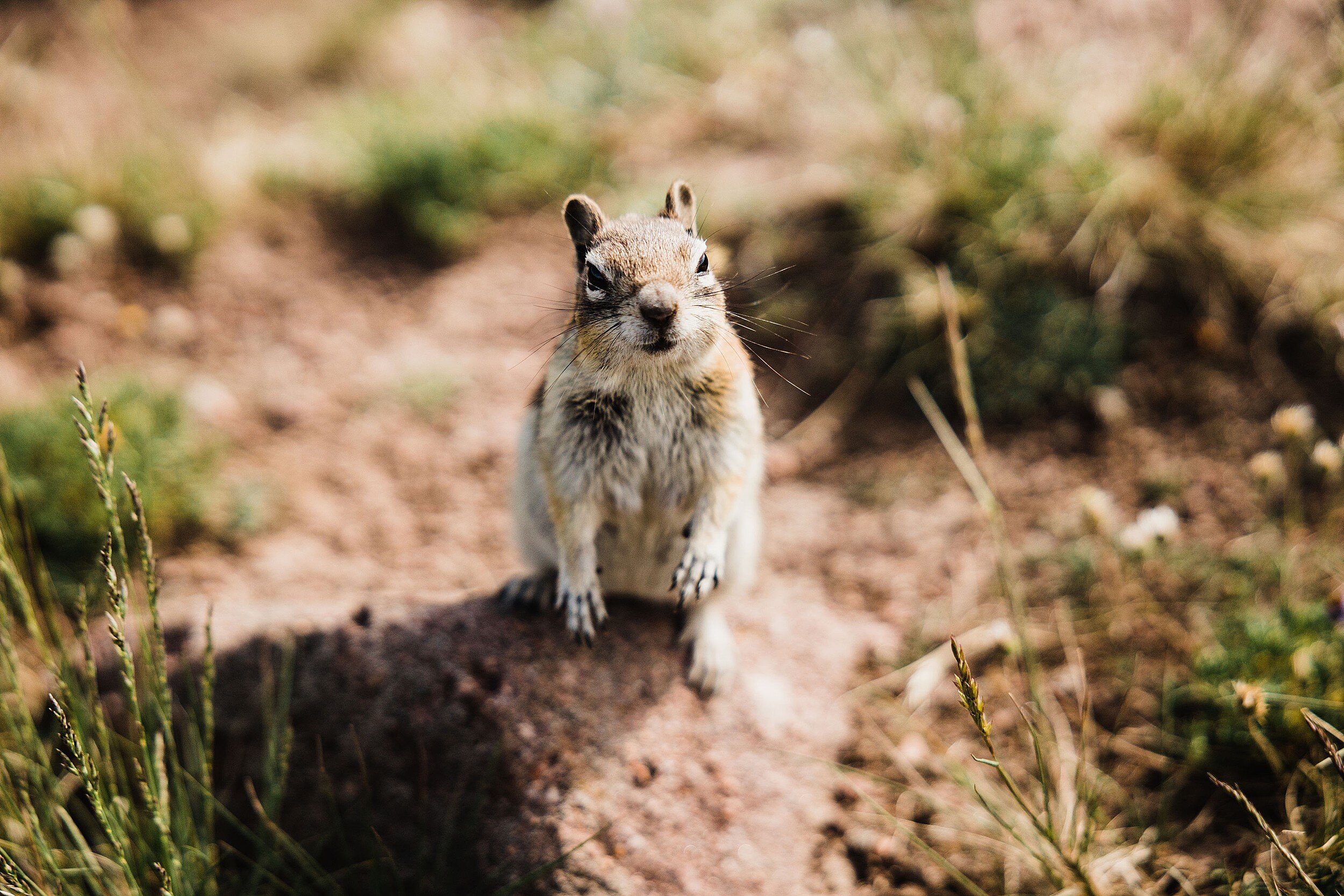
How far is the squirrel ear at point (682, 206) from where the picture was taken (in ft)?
9.10

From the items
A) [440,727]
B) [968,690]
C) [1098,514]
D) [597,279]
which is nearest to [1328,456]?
[1098,514]

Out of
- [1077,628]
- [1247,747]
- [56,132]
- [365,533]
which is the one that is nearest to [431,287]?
[365,533]

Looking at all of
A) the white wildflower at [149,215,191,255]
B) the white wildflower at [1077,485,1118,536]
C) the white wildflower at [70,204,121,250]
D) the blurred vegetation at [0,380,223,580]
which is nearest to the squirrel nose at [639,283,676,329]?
the white wildflower at [1077,485,1118,536]

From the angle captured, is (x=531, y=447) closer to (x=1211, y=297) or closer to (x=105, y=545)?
(x=105, y=545)

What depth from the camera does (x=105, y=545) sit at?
6.01 ft

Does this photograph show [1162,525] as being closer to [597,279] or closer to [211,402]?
[597,279]

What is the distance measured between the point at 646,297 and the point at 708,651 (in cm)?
150

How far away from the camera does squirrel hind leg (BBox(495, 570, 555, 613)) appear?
305 cm

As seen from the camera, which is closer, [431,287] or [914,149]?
[914,149]

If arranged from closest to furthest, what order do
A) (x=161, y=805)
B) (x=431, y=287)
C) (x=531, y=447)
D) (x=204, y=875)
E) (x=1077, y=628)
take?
1. (x=161, y=805)
2. (x=204, y=875)
3. (x=531, y=447)
4. (x=1077, y=628)
5. (x=431, y=287)

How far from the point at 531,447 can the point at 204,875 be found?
5.52ft

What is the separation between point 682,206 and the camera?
286cm

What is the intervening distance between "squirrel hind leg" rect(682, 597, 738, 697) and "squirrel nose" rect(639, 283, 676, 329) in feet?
4.42

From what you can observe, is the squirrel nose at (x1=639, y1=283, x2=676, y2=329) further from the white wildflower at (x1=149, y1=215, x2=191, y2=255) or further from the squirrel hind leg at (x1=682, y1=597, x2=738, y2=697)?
the white wildflower at (x1=149, y1=215, x2=191, y2=255)
